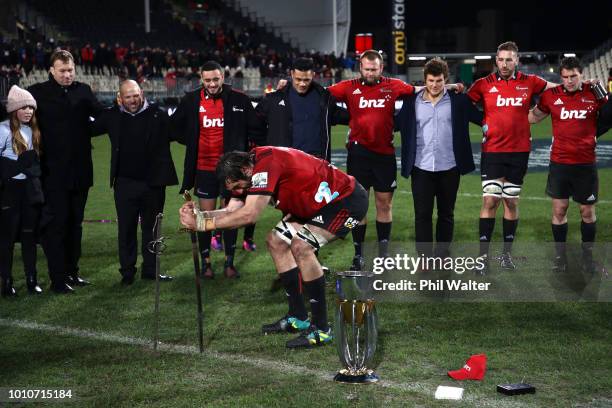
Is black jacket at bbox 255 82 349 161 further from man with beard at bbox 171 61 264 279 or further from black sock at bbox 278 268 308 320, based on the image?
black sock at bbox 278 268 308 320

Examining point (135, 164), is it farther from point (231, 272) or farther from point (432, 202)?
point (432, 202)

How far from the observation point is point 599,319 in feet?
24.9

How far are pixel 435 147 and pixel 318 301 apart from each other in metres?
2.61

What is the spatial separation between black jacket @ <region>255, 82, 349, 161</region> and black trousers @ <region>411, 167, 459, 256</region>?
3.04 feet

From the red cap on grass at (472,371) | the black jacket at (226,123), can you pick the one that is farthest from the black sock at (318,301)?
the black jacket at (226,123)

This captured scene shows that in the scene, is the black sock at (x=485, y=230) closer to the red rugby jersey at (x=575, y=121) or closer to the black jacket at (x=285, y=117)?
the red rugby jersey at (x=575, y=121)

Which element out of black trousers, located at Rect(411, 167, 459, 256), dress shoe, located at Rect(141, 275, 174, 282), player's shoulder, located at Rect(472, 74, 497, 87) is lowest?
dress shoe, located at Rect(141, 275, 174, 282)

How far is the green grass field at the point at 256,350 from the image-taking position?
5809mm

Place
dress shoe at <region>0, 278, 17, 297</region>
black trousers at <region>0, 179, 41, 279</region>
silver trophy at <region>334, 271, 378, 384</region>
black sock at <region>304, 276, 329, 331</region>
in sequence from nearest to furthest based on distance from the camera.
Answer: silver trophy at <region>334, 271, 378, 384</region> → black sock at <region>304, 276, 329, 331</region> → black trousers at <region>0, 179, 41, 279</region> → dress shoe at <region>0, 278, 17, 297</region>

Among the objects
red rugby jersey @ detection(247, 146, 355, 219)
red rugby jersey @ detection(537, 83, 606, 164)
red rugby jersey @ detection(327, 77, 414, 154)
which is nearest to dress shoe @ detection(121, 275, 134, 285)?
red rugby jersey @ detection(327, 77, 414, 154)

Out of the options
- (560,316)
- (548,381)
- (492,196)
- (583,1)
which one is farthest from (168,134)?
(583,1)

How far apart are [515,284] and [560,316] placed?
1.07 m

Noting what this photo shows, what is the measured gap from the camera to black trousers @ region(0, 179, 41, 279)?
8.35m

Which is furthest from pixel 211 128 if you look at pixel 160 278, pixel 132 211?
pixel 160 278
